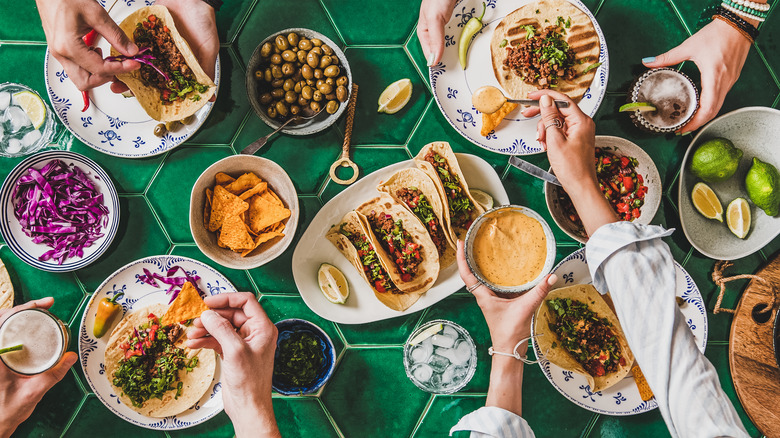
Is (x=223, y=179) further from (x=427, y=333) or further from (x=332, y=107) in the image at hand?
(x=427, y=333)

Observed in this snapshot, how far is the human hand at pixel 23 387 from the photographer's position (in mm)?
2514

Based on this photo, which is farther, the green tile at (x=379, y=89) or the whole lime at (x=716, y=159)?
the green tile at (x=379, y=89)

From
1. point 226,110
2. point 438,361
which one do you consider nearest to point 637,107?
point 438,361

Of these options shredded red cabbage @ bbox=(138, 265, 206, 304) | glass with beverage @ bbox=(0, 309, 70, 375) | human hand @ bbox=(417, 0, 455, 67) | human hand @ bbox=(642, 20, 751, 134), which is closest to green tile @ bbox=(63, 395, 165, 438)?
glass with beverage @ bbox=(0, 309, 70, 375)

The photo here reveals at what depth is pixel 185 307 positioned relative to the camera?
2.59 m

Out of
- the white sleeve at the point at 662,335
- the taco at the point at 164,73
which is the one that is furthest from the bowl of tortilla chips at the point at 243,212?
the white sleeve at the point at 662,335

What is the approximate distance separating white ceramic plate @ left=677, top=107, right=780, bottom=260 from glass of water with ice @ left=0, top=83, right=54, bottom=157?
3520 millimetres

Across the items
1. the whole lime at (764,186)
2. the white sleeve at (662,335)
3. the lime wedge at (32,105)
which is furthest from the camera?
the lime wedge at (32,105)

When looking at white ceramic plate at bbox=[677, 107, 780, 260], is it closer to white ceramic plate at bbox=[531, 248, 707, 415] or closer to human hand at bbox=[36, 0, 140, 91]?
white ceramic plate at bbox=[531, 248, 707, 415]

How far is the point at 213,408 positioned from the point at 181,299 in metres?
0.64

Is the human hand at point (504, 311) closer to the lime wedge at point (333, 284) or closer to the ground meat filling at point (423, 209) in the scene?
the ground meat filling at point (423, 209)

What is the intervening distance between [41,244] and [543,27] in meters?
2.97

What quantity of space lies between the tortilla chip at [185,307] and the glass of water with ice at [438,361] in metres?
1.14

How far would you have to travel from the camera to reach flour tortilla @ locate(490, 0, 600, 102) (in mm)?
2680
